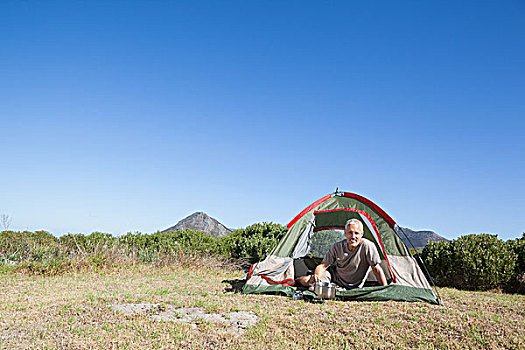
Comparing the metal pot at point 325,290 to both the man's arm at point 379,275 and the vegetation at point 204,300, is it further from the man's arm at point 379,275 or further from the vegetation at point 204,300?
the man's arm at point 379,275

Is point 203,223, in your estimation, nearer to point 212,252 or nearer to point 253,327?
point 212,252

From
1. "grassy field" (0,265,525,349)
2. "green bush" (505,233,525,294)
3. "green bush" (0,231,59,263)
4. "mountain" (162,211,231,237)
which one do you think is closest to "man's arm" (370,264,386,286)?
"grassy field" (0,265,525,349)

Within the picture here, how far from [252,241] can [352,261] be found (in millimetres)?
3879

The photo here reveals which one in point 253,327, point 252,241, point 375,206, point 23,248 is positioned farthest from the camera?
point 252,241

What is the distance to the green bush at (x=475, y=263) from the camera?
308 inches

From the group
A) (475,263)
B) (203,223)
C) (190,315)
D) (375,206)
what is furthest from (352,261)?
(203,223)

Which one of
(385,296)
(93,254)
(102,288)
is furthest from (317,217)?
(93,254)

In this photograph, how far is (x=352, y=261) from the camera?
6391 mm

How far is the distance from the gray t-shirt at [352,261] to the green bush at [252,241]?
3195mm

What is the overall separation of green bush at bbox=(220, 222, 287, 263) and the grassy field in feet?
10.5

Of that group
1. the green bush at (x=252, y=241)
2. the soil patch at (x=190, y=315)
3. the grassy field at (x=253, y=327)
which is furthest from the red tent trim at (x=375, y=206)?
the soil patch at (x=190, y=315)

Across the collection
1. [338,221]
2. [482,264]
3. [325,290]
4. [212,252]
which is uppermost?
[338,221]

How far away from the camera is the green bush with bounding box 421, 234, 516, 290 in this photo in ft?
25.7

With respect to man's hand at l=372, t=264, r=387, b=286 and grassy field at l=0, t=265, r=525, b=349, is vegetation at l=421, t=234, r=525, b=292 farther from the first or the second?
man's hand at l=372, t=264, r=387, b=286
